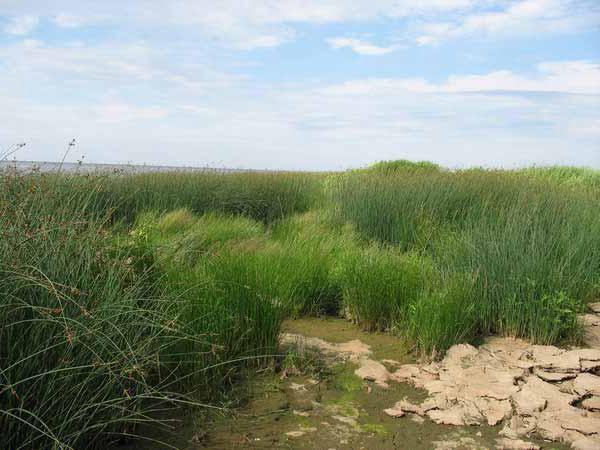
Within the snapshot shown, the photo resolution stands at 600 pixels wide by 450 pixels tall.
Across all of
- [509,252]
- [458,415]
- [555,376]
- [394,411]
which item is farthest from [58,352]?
[509,252]

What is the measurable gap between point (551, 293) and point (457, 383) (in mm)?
1360

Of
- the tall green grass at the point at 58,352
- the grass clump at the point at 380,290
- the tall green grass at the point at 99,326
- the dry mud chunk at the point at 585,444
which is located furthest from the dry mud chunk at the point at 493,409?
the tall green grass at the point at 58,352

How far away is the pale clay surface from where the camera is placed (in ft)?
10.3

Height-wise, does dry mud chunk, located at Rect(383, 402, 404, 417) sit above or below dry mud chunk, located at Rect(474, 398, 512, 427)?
below

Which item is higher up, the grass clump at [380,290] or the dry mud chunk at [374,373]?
the grass clump at [380,290]

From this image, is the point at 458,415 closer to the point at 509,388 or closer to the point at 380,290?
the point at 509,388

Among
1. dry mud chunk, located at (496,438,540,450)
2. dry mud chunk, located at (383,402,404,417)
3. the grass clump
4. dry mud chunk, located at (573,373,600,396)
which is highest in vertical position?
the grass clump

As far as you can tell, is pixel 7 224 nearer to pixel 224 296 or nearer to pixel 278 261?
pixel 224 296

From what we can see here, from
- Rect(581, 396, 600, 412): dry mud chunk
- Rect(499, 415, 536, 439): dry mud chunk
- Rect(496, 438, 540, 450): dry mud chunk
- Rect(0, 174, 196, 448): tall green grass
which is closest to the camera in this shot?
Rect(0, 174, 196, 448): tall green grass

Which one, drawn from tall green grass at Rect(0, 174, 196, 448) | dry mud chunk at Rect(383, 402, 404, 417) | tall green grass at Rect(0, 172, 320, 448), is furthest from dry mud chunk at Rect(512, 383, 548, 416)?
tall green grass at Rect(0, 174, 196, 448)

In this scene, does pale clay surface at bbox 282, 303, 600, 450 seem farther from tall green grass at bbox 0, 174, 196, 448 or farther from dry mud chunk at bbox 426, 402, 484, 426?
tall green grass at bbox 0, 174, 196, 448

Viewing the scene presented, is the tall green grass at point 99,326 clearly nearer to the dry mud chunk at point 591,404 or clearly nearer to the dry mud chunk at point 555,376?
the dry mud chunk at point 555,376

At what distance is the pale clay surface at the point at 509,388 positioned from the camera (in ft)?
10.3

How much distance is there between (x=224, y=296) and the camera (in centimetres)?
374
